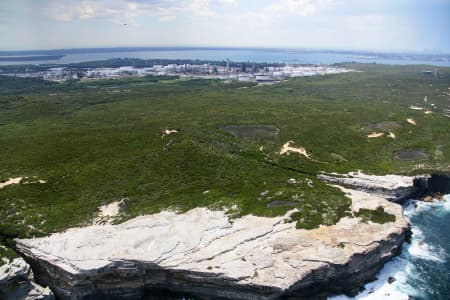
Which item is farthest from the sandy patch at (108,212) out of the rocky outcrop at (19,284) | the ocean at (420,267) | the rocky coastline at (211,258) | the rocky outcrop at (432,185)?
the rocky outcrop at (432,185)

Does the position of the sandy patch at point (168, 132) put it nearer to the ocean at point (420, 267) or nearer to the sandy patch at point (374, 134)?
the sandy patch at point (374, 134)

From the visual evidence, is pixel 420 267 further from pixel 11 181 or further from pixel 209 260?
pixel 11 181

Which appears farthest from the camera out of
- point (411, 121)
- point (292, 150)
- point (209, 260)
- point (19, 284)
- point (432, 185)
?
point (411, 121)

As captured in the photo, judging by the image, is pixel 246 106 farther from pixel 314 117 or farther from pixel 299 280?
pixel 299 280

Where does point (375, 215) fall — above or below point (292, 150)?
below

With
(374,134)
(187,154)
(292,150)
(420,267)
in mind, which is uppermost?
(374,134)

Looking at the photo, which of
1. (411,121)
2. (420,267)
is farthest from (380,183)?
(411,121)

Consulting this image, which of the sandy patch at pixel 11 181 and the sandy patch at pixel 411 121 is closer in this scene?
the sandy patch at pixel 11 181
